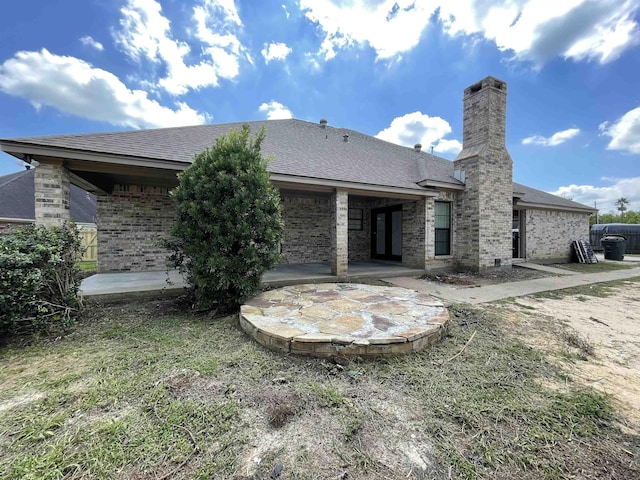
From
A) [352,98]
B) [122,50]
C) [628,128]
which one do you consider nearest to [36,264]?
[122,50]

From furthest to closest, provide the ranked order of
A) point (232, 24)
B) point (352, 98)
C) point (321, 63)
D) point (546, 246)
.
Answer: point (352, 98)
point (546, 246)
point (321, 63)
point (232, 24)

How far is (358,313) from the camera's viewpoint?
388 centimetres

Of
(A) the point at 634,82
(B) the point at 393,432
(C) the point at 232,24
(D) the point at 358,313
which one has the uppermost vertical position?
(C) the point at 232,24

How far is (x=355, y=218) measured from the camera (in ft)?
37.2

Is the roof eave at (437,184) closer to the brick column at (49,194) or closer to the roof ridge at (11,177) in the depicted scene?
the brick column at (49,194)

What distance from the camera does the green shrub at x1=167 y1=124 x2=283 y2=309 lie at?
4.09 metres

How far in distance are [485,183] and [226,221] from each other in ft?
28.1

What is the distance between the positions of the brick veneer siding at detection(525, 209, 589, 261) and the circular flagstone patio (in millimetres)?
10114

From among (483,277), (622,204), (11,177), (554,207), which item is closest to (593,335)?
(483,277)

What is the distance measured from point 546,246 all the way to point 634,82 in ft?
23.6

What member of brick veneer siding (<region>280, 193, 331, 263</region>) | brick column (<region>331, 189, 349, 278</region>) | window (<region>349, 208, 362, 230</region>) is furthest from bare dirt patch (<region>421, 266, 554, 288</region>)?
brick veneer siding (<region>280, 193, 331, 263</region>)

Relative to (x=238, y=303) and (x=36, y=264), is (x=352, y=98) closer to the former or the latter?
(x=238, y=303)

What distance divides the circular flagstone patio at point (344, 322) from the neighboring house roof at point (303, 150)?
3466 millimetres

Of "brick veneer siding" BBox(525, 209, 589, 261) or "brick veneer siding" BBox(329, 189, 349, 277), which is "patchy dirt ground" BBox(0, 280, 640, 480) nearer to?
"brick veneer siding" BBox(329, 189, 349, 277)
